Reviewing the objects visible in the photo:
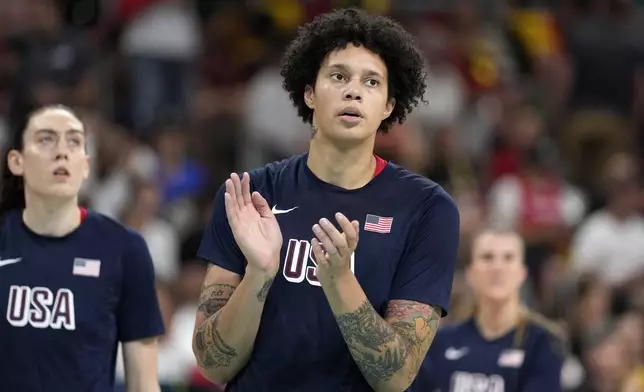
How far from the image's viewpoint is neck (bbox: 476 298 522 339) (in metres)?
7.57

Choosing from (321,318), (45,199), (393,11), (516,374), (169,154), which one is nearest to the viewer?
(321,318)

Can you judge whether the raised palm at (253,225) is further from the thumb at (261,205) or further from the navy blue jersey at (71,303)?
the navy blue jersey at (71,303)

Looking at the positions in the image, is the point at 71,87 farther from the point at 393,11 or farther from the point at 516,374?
the point at 516,374

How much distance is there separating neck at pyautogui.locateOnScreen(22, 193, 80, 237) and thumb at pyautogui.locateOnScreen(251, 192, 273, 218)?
154 centimetres

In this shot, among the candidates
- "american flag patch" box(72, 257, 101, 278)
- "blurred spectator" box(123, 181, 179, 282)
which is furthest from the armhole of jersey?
"blurred spectator" box(123, 181, 179, 282)

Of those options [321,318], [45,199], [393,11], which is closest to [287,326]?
[321,318]

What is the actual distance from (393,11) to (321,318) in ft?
27.7

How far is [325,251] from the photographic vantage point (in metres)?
4.41

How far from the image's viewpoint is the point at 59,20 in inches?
462

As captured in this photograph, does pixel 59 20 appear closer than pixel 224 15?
Yes

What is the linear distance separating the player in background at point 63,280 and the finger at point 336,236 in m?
1.71

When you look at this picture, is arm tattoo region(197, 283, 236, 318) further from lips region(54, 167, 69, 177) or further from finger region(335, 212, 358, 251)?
lips region(54, 167, 69, 177)

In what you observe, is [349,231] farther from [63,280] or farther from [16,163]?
[16,163]

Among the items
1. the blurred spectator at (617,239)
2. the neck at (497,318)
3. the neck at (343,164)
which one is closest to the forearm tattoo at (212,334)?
the neck at (343,164)
